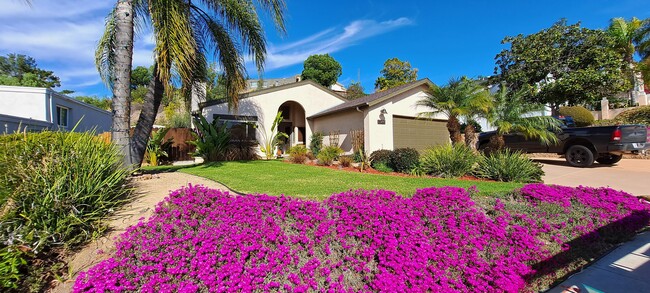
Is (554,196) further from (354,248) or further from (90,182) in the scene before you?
(90,182)

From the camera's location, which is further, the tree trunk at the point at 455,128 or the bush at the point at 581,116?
the bush at the point at 581,116

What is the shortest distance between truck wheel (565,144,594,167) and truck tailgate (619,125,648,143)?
1.05 meters

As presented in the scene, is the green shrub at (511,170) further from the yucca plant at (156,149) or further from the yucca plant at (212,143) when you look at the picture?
the yucca plant at (156,149)

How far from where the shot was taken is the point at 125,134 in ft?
20.9

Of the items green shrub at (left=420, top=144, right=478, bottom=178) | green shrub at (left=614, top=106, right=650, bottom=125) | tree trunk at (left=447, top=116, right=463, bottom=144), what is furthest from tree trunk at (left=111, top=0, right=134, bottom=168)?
green shrub at (left=614, top=106, right=650, bottom=125)

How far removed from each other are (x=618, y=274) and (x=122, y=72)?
9268 mm

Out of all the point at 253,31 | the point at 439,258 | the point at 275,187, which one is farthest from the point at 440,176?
the point at 253,31

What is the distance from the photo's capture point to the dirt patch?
286 cm

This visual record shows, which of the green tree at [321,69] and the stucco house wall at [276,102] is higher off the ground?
the green tree at [321,69]

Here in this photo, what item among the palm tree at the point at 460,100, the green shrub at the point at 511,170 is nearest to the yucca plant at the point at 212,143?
the palm tree at the point at 460,100

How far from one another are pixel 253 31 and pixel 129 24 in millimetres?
3433

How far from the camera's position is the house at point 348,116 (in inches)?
543

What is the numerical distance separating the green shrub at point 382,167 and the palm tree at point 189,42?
19.3 ft

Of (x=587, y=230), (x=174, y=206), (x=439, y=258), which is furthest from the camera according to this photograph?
(x=587, y=230)
